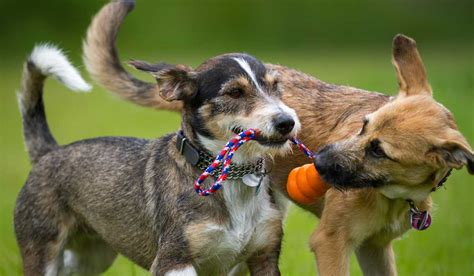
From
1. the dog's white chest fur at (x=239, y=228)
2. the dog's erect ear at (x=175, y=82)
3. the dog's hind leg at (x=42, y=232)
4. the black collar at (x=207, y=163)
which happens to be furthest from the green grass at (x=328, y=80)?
the dog's erect ear at (x=175, y=82)

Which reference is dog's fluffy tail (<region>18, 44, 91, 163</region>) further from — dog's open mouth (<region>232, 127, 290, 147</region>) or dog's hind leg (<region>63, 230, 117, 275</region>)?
dog's open mouth (<region>232, 127, 290, 147</region>)

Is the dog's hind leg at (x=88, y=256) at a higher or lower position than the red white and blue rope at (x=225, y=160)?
lower

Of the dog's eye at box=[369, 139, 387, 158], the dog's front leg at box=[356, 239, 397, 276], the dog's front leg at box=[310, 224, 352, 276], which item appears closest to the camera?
the dog's eye at box=[369, 139, 387, 158]

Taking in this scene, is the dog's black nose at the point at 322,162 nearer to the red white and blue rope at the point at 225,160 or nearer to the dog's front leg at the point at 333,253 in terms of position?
the red white and blue rope at the point at 225,160

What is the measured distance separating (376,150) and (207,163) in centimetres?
118

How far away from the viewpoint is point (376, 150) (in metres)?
5.96

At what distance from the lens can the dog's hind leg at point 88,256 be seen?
7527mm

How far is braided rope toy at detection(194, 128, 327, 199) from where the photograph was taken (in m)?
5.83

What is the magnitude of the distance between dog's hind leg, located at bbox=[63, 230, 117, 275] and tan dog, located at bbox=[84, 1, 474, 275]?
1751mm

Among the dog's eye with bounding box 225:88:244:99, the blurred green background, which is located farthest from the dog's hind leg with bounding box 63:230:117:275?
the blurred green background

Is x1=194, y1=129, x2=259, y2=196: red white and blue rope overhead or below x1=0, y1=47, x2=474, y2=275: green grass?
overhead

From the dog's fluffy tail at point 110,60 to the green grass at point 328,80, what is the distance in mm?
1650

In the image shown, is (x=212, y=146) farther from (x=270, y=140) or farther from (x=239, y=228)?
(x=239, y=228)

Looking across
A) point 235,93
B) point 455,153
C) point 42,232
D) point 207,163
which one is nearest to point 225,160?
point 207,163
